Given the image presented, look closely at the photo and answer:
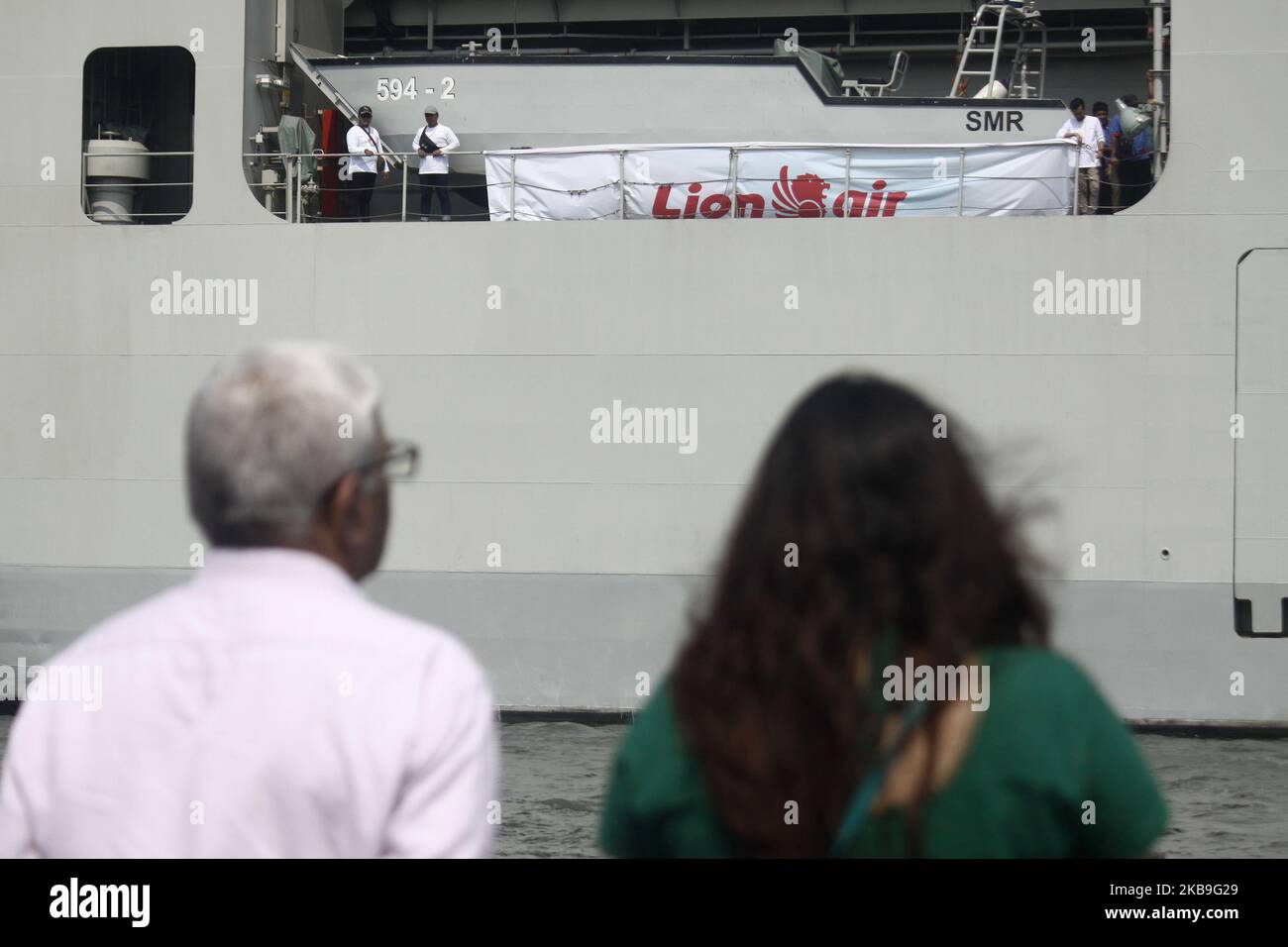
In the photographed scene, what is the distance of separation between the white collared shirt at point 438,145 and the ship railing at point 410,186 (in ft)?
0.25

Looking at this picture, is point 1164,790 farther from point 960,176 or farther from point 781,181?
point 781,181

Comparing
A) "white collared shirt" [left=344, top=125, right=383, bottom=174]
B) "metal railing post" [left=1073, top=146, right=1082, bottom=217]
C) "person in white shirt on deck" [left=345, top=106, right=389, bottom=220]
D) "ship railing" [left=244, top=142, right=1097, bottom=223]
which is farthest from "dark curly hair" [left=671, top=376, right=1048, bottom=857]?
"white collared shirt" [left=344, top=125, right=383, bottom=174]

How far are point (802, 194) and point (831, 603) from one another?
24.9 ft

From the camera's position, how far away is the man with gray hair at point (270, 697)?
1405mm

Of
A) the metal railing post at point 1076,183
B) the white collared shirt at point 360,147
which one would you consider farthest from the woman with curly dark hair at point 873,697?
the white collared shirt at point 360,147

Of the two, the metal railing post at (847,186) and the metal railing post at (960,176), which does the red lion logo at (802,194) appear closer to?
the metal railing post at (847,186)

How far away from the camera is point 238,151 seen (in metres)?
8.91

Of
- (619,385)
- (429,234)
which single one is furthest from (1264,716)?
(429,234)

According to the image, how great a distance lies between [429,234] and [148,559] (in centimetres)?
284

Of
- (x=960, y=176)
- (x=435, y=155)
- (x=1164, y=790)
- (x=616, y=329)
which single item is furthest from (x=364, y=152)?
(x=1164, y=790)

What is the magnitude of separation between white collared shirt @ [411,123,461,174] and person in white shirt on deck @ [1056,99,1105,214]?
417 cm

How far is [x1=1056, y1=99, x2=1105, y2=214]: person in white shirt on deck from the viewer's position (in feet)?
27.9
